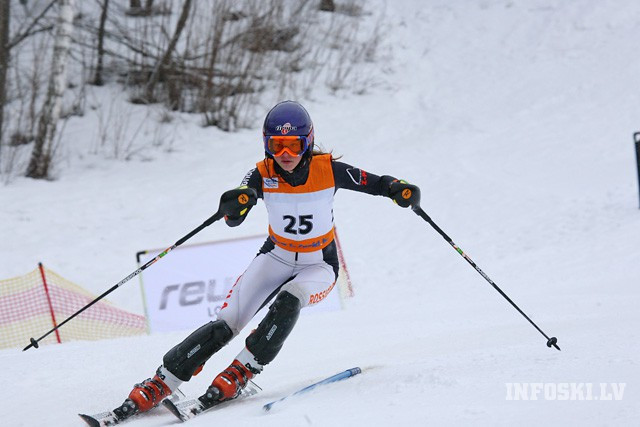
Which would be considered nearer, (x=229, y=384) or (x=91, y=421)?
(x=91, y=421)

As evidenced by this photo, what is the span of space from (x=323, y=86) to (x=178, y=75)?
2704 mm

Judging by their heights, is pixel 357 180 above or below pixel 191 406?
above

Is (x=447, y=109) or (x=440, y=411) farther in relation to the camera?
(x=447, y=109)

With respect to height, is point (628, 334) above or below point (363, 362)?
above

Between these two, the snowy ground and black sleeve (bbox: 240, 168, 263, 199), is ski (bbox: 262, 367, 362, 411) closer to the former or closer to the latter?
the snowy ground

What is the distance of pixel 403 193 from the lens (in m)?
4.14

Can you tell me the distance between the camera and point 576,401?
3.06m

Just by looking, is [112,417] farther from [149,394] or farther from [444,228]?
[444,228]

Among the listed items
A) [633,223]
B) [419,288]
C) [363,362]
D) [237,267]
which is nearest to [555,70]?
[633,223]

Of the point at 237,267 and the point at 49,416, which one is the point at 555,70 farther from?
the point at 49,416

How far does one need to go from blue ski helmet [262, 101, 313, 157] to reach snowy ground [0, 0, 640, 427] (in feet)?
4.37

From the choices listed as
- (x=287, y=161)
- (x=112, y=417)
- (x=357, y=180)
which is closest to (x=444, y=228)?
(x=357, y=180)

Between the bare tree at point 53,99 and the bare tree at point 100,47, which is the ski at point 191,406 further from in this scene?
the bare tree at point 100,47

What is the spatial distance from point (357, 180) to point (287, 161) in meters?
0.44
